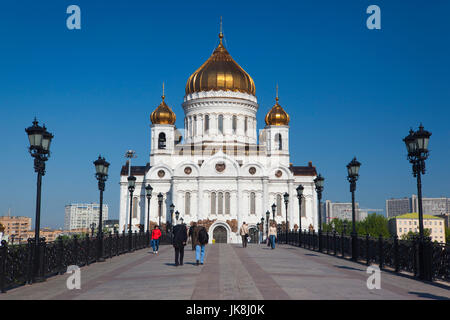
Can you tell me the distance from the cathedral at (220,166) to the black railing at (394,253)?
3149 centimetres

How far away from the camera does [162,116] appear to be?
60.6m

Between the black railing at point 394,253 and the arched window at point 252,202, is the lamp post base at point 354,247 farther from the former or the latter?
the arched window at point 252,202

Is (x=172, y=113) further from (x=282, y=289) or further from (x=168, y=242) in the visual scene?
(x=282, y=289)

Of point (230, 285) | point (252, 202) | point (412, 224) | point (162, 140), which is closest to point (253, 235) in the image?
point (252, 202)

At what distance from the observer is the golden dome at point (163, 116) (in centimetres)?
6059

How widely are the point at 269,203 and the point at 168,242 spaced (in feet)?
72.9

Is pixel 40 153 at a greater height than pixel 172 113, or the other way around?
pixel 172 113

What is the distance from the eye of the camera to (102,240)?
20.1m

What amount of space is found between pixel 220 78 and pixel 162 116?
927 cm

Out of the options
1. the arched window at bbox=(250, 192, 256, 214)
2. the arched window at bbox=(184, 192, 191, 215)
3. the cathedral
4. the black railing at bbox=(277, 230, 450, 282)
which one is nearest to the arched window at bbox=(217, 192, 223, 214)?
the cathedral

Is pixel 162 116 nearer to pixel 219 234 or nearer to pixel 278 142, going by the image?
pixel 278 142

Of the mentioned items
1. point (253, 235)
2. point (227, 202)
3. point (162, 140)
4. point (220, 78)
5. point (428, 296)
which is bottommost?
point (253, 235)

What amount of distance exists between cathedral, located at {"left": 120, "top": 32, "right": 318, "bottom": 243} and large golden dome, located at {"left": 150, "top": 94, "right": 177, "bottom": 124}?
0.41 ft
